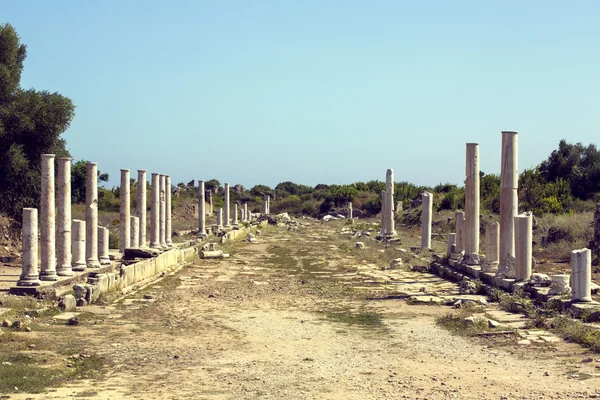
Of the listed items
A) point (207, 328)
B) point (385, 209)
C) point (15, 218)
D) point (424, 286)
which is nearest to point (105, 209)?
point (385, 209)

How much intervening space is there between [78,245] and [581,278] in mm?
11615

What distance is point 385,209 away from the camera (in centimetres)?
3684

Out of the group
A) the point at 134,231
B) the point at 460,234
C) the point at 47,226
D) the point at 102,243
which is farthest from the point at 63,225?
the point at 460,234

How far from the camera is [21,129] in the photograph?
22828 mm

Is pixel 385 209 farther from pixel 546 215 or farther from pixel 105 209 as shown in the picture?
pixel 105 209

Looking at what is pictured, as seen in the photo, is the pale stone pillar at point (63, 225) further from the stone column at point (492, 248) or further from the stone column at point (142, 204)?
the stone column at point (492, 248)

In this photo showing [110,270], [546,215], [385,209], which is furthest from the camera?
[385,209]

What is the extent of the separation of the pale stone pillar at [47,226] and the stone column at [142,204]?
907 cm

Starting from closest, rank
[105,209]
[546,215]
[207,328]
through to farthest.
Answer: [207,328] < [546,215] < [105,209]

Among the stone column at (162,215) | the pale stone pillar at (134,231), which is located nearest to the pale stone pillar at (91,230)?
the pale stone pillar at (134,231)

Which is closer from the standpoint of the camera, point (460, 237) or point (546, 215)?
point (460, 237)

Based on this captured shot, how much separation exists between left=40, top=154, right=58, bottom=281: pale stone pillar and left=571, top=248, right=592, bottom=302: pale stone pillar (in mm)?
10334

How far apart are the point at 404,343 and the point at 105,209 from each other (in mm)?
47051

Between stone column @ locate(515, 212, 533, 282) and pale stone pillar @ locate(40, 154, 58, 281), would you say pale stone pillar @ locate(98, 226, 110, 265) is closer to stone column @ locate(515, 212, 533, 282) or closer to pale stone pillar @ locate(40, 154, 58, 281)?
pale stone pillar @ locate(40, 154, 58, 281)
